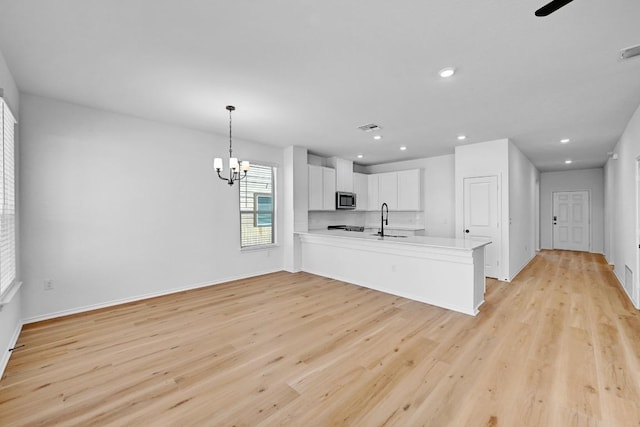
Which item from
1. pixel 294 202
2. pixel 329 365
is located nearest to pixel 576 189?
pixel 294 202

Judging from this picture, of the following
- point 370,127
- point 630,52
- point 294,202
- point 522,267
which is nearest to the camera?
point 630,52

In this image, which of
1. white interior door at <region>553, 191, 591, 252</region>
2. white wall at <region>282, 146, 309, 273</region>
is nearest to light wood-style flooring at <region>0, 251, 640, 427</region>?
white wall at <region>282, 146, 309, 273</region>

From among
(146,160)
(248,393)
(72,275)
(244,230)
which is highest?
(146,160)

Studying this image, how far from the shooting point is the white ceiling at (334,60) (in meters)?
1.88

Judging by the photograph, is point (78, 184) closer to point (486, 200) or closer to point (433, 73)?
point (433, 73)

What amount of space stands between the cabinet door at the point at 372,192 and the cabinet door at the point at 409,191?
656mm

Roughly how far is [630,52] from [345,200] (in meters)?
5.12

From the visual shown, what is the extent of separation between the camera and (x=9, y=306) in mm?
2695

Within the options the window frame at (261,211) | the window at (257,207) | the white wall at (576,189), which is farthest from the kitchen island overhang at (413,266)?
the white wall at (576,189)

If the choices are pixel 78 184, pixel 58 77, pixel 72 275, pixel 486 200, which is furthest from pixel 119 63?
pixel 486 200

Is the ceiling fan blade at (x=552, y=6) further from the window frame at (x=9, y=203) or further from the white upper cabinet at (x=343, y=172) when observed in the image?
the white upper cabinet at (x=343, y=172)

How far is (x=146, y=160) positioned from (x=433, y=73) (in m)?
3.98

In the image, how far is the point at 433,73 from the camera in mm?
2701

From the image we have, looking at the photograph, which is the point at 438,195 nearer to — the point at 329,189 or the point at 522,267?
the point at 522,267
